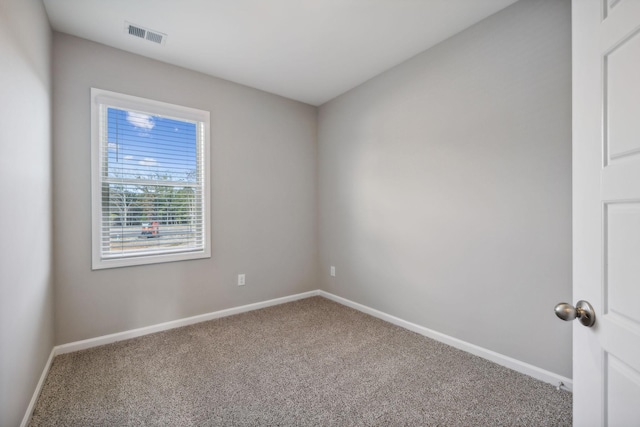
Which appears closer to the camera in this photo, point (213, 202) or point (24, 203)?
point (24, 203)

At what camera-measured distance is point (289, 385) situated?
188cm

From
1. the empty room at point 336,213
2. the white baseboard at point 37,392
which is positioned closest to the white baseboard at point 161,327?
the empty room at point 336,213

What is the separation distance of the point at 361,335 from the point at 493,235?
4.67 ft

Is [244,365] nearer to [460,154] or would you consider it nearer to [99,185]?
[99,185]

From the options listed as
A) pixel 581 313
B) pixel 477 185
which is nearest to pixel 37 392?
pixel 581 313

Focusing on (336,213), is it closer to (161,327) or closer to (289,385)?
(289,385)

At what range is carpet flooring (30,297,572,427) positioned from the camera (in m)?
1.58

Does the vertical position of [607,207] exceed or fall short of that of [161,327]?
it exceeds it

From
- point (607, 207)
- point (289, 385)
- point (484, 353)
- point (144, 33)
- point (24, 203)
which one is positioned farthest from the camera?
point (144, 33)

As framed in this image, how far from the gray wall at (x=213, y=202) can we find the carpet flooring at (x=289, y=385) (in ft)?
1.25

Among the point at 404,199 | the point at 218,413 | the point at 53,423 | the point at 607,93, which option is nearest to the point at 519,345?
the point at 404,199

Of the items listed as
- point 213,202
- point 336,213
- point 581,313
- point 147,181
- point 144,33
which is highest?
point 144,33

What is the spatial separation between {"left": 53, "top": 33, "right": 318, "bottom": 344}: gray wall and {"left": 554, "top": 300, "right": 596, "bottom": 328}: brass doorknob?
2.89 m

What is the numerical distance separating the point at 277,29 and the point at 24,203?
204cm
